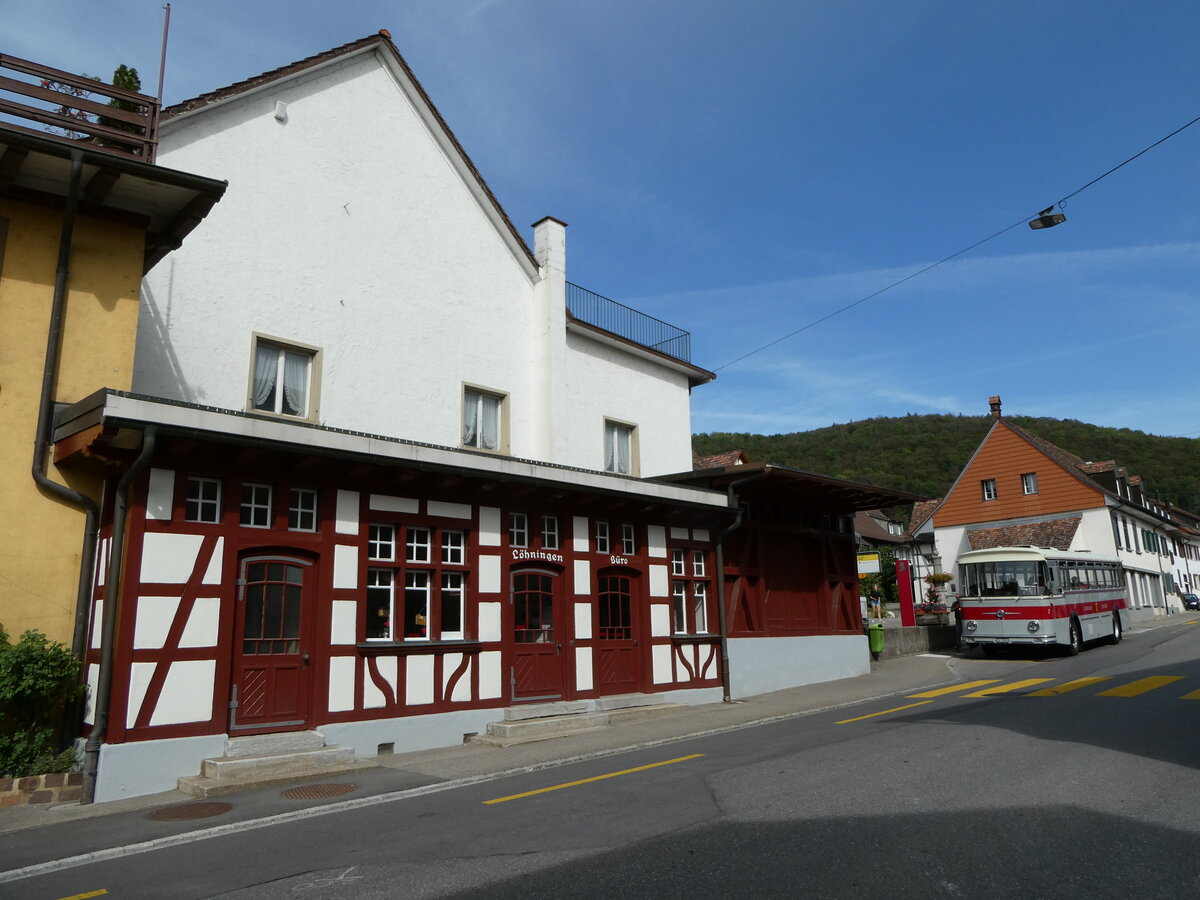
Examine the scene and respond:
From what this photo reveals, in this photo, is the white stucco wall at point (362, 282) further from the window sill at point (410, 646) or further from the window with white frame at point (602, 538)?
the window sill at point (410, 646)

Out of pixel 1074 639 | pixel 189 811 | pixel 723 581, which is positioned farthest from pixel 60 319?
pixel 1074 639

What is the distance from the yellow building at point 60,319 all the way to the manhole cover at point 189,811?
2.62m

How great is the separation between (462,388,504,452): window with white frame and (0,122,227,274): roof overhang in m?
6.16

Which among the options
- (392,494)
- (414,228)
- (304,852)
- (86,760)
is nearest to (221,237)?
(414,228)

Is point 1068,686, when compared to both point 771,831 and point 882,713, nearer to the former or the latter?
point 882,713

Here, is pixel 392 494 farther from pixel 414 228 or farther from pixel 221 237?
pixel 414 228

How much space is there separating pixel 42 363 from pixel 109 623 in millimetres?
3335

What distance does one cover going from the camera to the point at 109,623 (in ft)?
31.8

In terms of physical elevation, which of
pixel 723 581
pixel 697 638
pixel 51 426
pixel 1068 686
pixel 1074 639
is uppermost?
pixel 51 426

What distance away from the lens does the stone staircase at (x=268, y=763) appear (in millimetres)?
9594

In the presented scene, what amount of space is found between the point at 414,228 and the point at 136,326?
240 inches

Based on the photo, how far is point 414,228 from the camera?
1622 cm

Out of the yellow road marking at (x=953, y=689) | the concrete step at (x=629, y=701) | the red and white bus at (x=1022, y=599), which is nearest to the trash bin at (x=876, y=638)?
the red and white bus at (x=1022, y=599)

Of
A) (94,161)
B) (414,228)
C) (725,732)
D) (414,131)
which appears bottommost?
(725,732)
